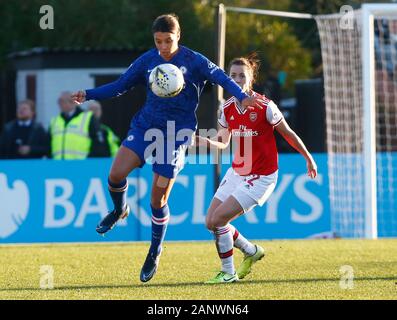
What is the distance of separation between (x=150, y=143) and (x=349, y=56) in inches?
363

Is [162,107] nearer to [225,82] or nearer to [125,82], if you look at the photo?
[125,82]

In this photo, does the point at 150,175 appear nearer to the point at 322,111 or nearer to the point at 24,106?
the point at 24,106

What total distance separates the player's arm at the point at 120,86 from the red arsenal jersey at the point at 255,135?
2.85ft

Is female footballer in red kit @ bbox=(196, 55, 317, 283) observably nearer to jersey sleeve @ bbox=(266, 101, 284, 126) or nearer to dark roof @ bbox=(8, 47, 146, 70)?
jersey sleeve @ bbox=(266, 101, 284, 126)

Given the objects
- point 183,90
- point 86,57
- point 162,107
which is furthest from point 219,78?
point 86,57

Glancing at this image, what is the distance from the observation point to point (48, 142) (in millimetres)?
17281

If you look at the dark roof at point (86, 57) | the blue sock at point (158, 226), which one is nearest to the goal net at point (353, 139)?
the dark roof at point (86, 57)

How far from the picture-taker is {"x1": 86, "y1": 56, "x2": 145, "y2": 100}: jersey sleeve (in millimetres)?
9477

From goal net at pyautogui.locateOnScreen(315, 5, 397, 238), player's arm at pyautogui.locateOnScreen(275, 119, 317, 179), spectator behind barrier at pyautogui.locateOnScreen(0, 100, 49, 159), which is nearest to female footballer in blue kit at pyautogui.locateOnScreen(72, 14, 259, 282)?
player's arm at pyautogui.locateOnScreen(275, 119, 317, 179)

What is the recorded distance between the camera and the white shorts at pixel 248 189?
9664mm

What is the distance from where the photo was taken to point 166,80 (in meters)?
9.17

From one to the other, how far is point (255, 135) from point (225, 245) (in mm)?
952

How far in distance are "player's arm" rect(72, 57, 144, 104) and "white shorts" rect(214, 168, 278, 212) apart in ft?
3.83
